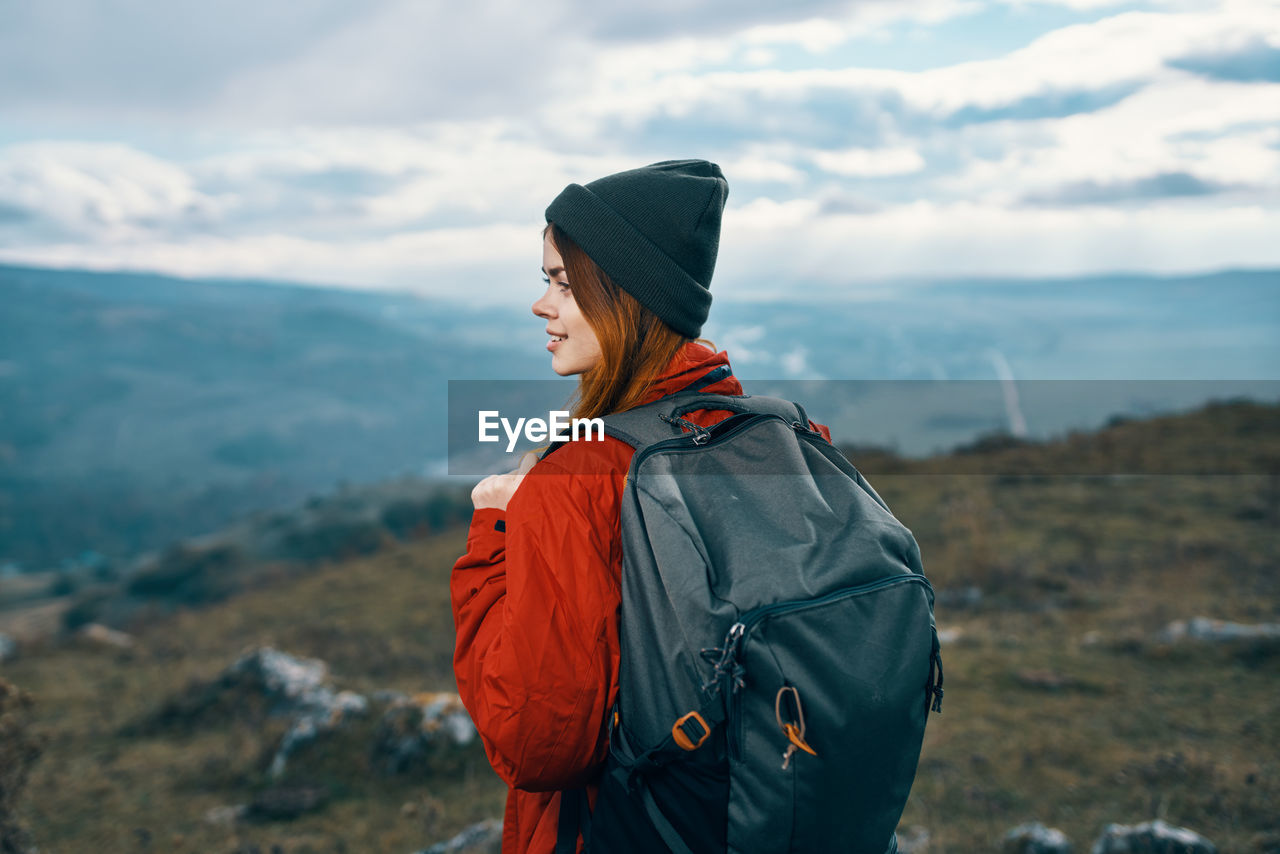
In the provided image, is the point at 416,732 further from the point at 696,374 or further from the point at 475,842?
the point at 696,374

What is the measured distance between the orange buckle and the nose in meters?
0.93

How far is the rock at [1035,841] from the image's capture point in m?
4.25

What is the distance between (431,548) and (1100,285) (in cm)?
19129

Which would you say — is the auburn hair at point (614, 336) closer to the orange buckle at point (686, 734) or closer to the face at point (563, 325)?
the face at point (563, 325)

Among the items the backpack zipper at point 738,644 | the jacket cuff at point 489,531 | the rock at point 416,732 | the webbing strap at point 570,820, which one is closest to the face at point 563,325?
the jacket cuff at point 489,531

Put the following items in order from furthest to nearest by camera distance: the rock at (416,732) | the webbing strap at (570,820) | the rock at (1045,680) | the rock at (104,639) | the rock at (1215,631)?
the rock at (104,639), the rock at (1215,631), the rock at (1045,680), the rock at (416,732), the webbing strap at (570,820)

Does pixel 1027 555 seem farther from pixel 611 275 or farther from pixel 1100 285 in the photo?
pixel 1100 285

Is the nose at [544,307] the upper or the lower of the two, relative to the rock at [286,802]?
upper

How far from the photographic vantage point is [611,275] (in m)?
1.71

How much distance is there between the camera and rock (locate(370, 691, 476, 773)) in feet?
19.8

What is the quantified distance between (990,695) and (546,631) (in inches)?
261

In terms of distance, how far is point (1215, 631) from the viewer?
7473 millimetres

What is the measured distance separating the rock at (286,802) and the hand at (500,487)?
202 inches

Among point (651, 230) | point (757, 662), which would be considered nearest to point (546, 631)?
point (757, 662)
